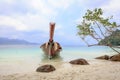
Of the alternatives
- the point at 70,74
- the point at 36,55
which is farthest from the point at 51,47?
the point at 70,74

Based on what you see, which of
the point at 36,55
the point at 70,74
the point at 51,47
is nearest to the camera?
the point at 70,74

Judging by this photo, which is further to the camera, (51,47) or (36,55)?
(36,55)

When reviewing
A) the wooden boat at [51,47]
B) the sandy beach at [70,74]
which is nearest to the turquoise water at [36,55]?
the wooden boat at [51,47]

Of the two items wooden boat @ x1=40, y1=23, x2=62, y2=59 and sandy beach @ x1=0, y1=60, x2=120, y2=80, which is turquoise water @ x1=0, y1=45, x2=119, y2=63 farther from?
sandy beach @ x1=0, y1=60, x2=120, y2=80

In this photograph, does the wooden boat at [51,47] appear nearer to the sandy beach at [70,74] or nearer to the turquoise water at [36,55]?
the turquoise water at [36,55]

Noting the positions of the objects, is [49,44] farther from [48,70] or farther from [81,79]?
[81,79]

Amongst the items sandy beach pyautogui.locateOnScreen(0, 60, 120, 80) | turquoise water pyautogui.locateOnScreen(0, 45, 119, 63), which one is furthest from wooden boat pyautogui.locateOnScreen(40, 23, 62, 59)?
sandy beach pyautogui.locateOnScreen(0, 60, 120, 80)

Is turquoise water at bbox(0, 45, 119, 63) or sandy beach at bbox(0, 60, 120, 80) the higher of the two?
turquoise water at bbox(0, 45, 119, 63)

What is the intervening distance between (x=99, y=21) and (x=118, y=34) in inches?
31.0

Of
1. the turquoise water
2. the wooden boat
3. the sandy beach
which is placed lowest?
the sandy beach

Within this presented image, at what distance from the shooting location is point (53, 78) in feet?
31.2

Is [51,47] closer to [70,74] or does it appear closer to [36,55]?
[36,55]

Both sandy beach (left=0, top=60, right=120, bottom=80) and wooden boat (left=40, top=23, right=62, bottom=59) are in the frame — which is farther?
wooden boat (left=40, top=23, right=62, bottom=59)

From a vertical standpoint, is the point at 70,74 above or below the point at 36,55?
below
